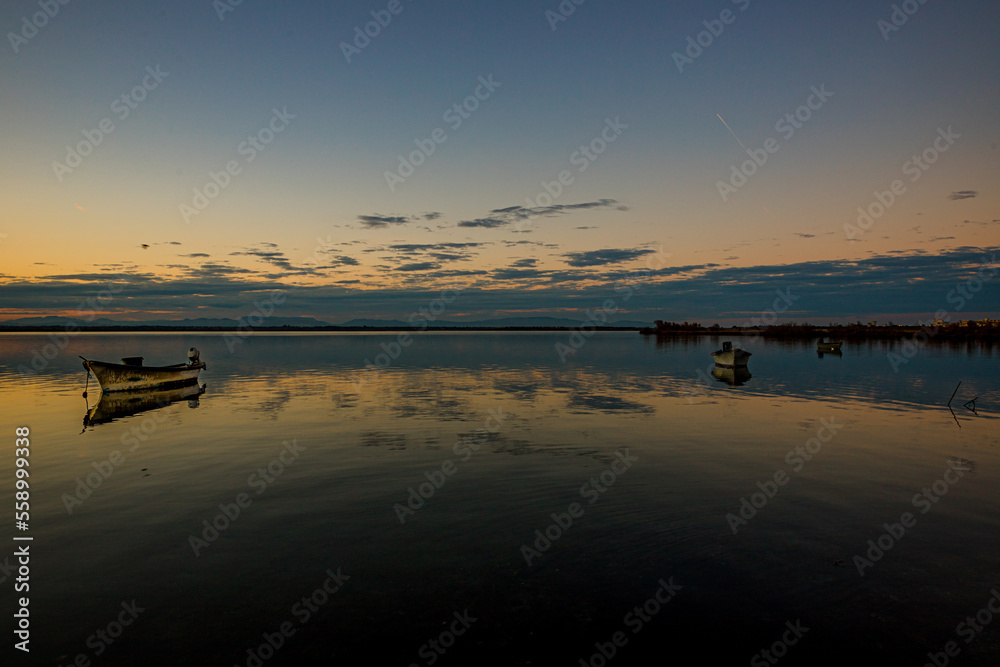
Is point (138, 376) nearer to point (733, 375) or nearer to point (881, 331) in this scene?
point (733, 375)

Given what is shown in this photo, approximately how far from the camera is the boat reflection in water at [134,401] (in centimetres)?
2877

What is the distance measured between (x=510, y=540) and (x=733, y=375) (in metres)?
42.6

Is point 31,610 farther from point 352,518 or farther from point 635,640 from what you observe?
point 635,640

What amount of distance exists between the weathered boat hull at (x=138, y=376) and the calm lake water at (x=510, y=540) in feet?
34.9

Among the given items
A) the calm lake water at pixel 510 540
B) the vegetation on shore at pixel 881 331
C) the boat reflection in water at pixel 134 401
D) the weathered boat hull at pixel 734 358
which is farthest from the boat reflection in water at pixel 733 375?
the vegetation on shore at pixel 881 331

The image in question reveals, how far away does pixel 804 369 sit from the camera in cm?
5725

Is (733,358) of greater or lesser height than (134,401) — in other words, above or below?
below

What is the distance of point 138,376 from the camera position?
126ft

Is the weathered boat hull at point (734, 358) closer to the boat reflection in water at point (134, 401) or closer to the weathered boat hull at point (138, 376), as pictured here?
the boat reflection in water at point (134, 401)

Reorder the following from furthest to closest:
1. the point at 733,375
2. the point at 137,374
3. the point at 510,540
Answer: the point at 733,375
the point at 137,374
the point at 510,540

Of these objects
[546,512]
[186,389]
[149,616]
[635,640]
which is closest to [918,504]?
[546,512]

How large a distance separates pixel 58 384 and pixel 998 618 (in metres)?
53.2

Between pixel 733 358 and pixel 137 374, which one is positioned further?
pixel 733 358

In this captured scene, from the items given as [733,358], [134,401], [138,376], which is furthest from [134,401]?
[733,358]
